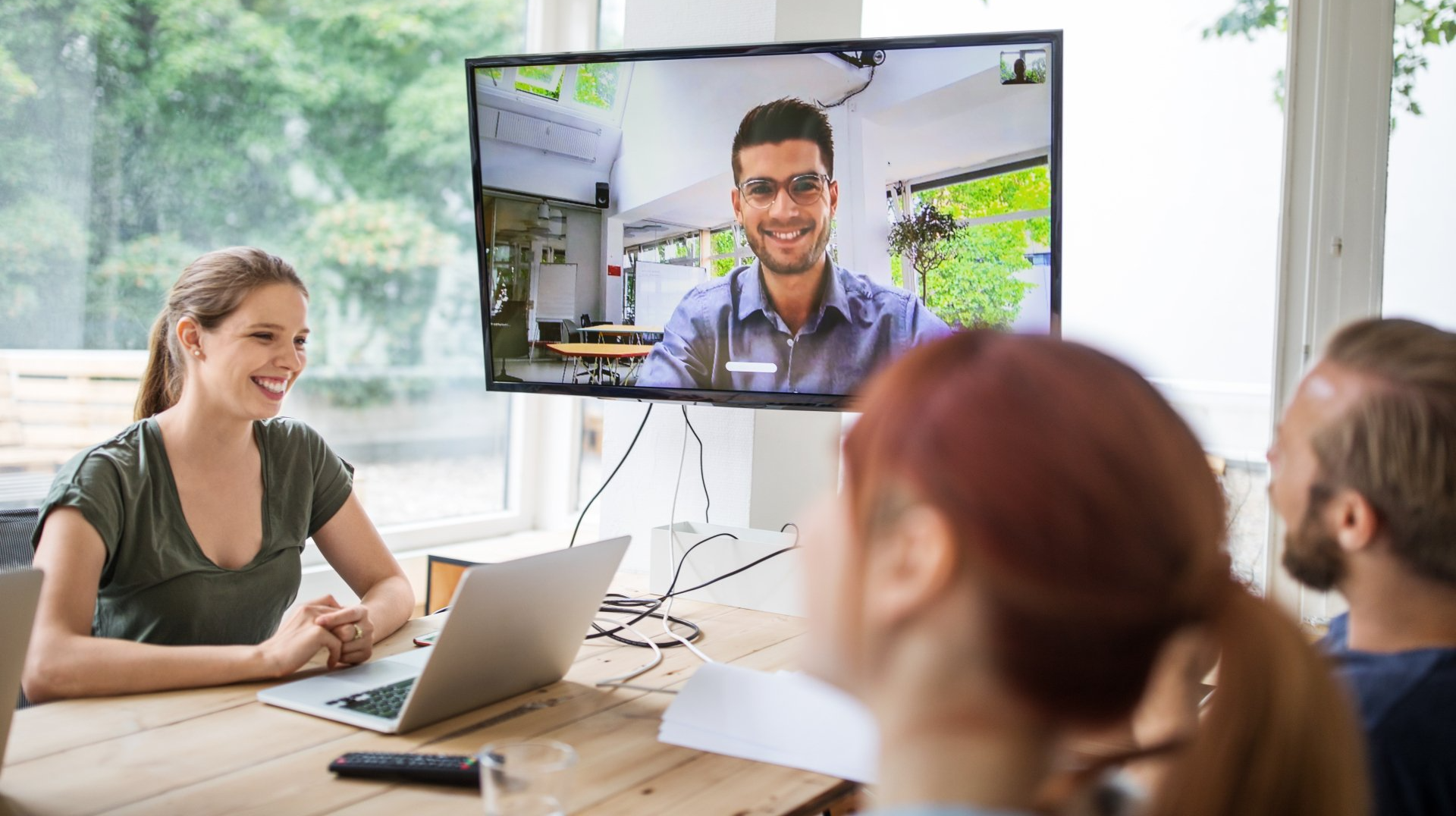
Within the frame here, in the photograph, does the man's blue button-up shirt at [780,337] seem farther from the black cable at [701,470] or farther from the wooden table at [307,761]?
the wooden table at [307,761]

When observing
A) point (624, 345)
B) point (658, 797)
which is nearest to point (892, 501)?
point (658, 797)

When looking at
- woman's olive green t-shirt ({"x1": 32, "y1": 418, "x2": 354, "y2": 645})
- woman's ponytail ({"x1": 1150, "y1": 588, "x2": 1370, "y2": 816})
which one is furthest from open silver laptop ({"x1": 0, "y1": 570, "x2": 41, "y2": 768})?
woman's ponytail ({"x1": 1150, "y1": 588, "x2": 1370, "y2": 816})

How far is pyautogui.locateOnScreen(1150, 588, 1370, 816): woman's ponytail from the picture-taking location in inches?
24.6

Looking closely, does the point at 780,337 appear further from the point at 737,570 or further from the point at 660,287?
the point at 737,570

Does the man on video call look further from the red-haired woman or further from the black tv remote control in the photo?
the red-haired woman

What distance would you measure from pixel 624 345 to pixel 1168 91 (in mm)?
1396

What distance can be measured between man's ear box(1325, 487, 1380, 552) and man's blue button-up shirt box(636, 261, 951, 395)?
962mm

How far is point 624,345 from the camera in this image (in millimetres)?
2338

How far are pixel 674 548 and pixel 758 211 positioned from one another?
68 cm

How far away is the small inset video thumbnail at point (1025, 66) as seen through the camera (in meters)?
1.96

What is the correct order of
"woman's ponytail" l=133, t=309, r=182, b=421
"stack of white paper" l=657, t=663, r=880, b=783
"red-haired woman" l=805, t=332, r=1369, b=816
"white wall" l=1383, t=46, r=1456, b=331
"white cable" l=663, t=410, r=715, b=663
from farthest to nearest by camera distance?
"white wall" l=1383, t=46, r=1456, b=331, "woman's ponytail" l=133, t=309, r=182, b=421, "white cable" l=663, t=410, r=715, b=663, "stack of white paper" l=657, t=663, r=880, b=783, "red-haired woman" l=805, t=332, r=1369, b=816

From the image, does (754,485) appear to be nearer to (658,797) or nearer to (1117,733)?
(658,797)

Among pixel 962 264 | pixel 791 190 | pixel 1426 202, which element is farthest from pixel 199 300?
pixel 1426 202

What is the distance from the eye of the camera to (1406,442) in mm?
1120
